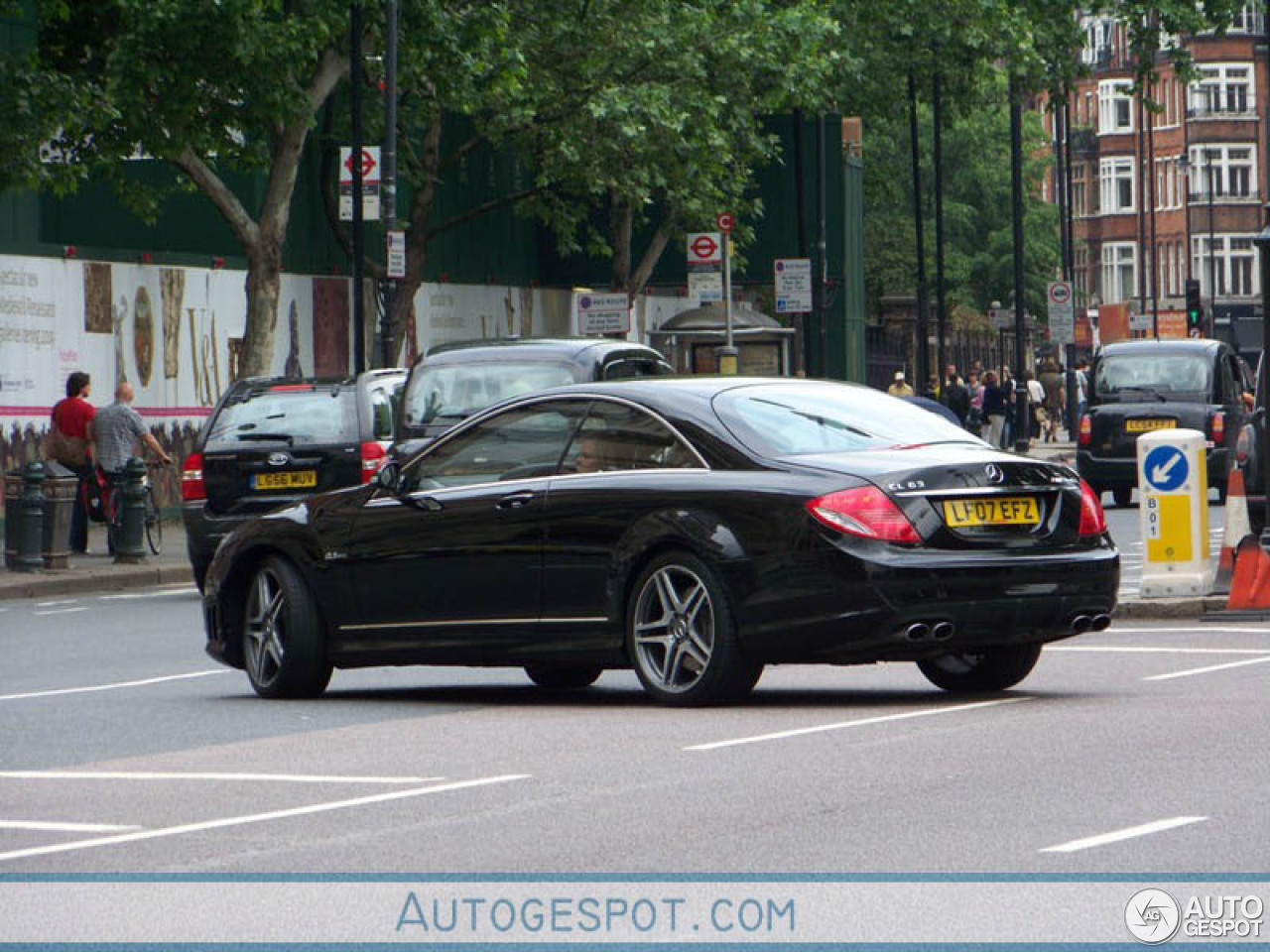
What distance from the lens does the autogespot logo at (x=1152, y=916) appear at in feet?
21.8

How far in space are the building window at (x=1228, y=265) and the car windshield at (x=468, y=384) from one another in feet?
336

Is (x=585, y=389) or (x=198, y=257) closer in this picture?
(x=585, y=389)

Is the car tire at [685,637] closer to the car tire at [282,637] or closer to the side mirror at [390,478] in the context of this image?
the side mirror at [390,478]

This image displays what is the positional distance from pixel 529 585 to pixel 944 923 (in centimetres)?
620

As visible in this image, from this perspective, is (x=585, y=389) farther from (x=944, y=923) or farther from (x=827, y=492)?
(x=944, y=923)

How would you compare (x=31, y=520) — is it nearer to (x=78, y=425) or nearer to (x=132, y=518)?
(x=132, y=518)

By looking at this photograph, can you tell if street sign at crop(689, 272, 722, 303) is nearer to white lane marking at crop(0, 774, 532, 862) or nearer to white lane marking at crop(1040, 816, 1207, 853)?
white lane marking at crop(0, 774, 532, 862)

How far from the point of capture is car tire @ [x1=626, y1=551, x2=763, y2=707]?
12.2 metres

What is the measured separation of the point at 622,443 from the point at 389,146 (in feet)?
79.3

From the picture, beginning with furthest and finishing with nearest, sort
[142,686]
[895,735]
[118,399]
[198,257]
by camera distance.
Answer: [198,257] < [118,399] < [142,686] < [895,735]

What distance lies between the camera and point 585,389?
1323 centimetres

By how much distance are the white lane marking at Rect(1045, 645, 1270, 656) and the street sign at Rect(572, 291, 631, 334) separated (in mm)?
25489

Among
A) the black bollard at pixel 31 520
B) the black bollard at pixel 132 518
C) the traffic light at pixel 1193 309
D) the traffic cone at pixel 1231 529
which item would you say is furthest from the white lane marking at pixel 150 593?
the traffic light at pixel 1193 309

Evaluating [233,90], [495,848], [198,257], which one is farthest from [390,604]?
[198,257]
